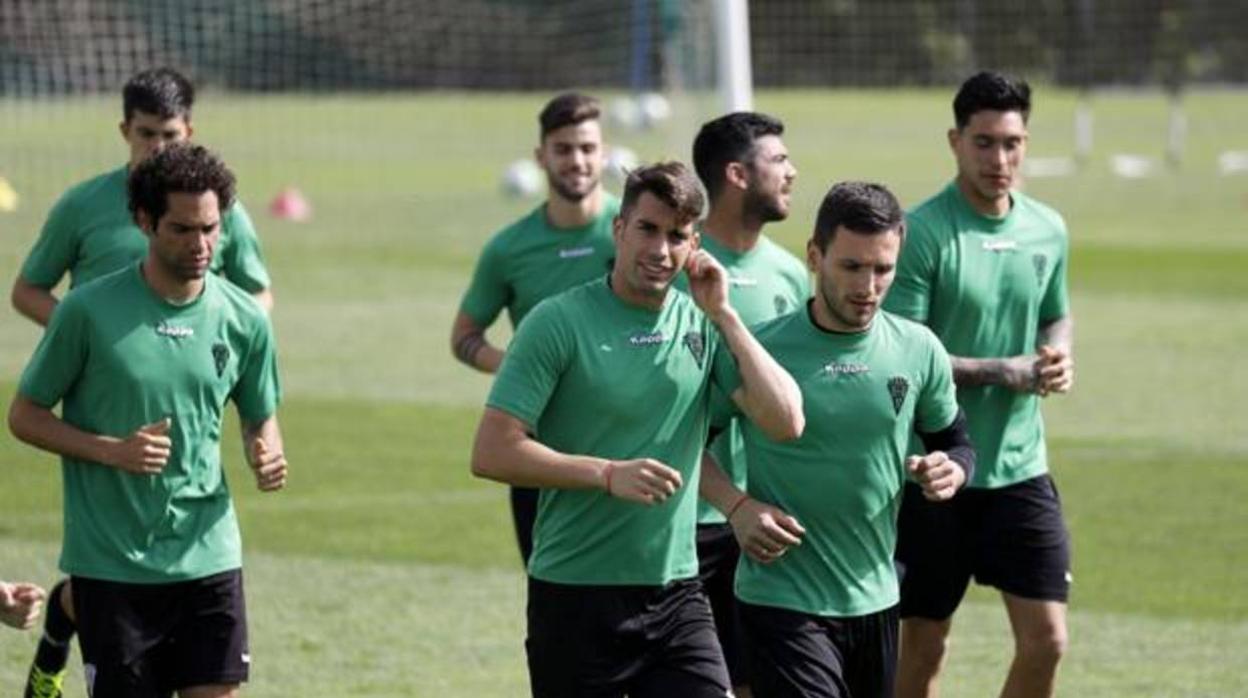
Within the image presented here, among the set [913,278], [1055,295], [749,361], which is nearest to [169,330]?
[749,361]

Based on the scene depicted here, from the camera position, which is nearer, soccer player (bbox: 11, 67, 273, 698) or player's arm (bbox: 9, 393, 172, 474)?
player's arm (bbox: 9, 393, 172, 474)

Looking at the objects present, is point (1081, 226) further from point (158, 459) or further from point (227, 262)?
point (158, 459)

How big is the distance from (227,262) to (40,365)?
2.82 metres

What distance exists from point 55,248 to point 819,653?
4.71 meters

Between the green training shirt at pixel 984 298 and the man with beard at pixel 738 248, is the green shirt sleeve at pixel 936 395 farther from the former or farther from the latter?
the green training shirt at pixel 984 298

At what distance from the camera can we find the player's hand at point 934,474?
8273 mm

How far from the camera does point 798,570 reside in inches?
336

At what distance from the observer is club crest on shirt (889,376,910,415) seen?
336 inches

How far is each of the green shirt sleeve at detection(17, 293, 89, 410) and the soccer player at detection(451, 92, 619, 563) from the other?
3.37 metres

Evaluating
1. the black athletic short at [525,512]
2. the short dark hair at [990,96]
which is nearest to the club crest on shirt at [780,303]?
the short dark hair at [990,96]

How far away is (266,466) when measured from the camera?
891 centimetres

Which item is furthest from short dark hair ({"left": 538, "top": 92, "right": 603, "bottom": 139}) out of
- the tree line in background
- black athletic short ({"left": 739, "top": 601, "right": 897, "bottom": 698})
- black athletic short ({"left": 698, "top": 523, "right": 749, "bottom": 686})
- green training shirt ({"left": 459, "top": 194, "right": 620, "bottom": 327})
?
the tree line in background

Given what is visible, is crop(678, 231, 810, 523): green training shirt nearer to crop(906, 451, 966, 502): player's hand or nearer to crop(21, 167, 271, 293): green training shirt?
crop(906, 451, 966, 502): player's hand

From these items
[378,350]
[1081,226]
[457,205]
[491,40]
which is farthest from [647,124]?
[378,350]
